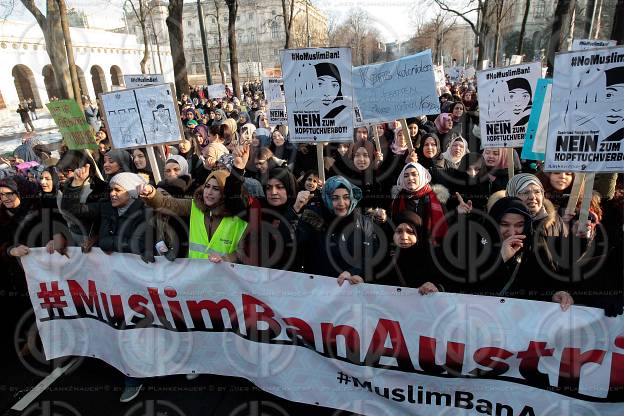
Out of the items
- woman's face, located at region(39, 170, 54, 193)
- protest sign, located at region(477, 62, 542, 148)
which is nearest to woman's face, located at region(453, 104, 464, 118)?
protest sign, located at region(477, 62, 542, 148)

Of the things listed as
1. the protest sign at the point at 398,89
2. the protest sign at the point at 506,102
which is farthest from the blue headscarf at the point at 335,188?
the protest sign at the point at 398,89

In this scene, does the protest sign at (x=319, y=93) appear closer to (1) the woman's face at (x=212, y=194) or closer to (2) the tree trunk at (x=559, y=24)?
(1) the woman's face at (x=212, y=194)

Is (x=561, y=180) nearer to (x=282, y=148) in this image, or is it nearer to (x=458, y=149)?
(x=458, y=149)

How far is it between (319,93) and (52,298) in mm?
2885

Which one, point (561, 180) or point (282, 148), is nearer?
point (561, 180)

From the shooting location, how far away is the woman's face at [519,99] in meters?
4.01

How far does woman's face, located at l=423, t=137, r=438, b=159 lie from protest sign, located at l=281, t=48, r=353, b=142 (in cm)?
180

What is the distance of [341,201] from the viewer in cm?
296

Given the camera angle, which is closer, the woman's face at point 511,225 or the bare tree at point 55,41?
the woman's face at point 511,225

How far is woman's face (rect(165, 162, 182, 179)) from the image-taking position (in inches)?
170

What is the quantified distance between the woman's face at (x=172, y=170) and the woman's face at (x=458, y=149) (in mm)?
3067

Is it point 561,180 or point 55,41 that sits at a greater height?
point 55,41

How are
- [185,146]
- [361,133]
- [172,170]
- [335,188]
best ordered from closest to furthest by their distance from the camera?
[335,188] < [172,170] < [185,146] < [361,133]

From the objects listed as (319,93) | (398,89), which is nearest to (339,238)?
(319,93)
